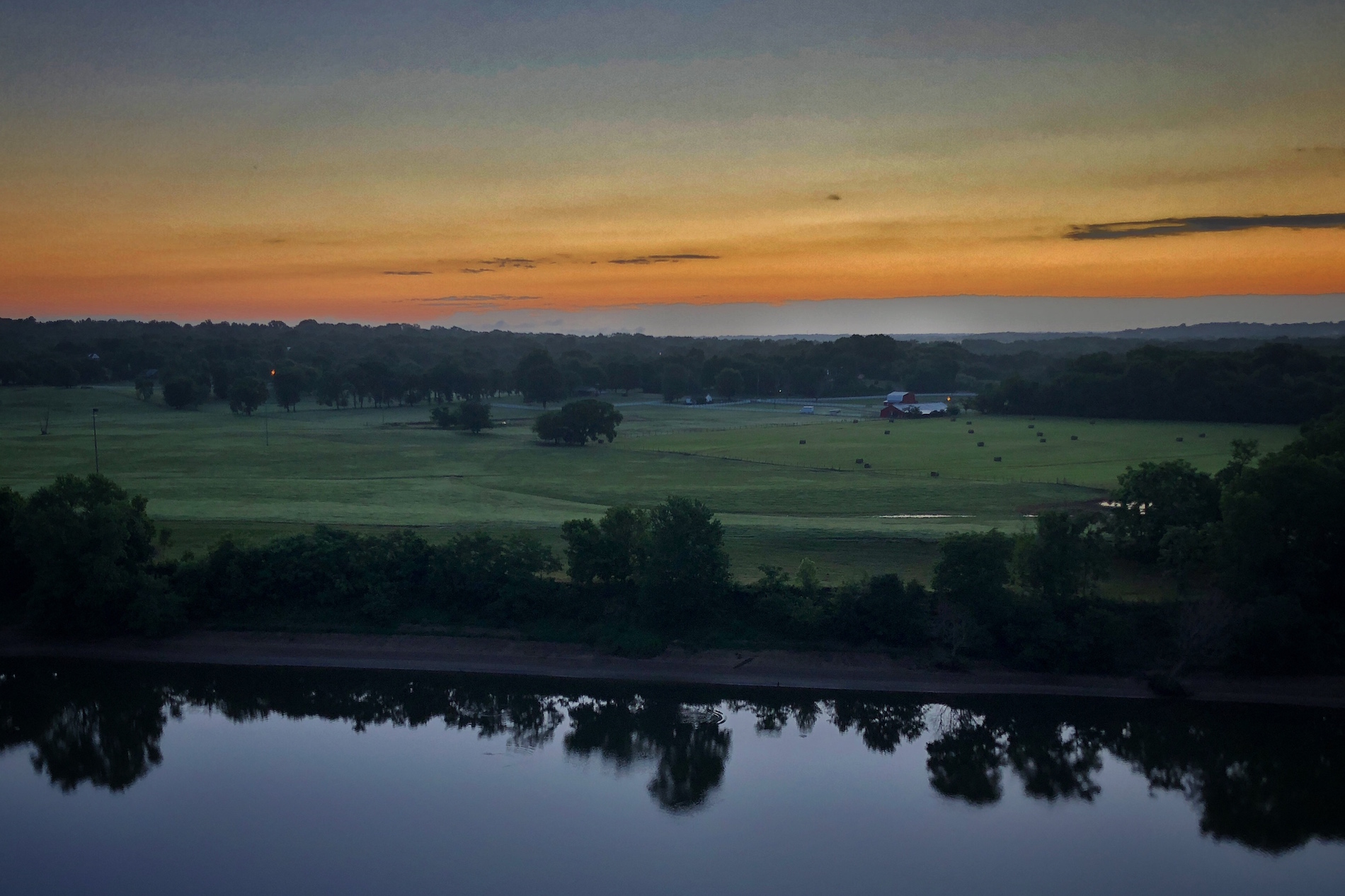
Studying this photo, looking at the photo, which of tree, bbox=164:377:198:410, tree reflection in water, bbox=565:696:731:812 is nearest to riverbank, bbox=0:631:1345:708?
tree reflection in water, bbox=565:696:731:812

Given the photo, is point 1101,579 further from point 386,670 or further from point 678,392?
point 678,392

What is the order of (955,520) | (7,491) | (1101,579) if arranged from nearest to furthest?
(1101,579)
(7,491)
(955,520)

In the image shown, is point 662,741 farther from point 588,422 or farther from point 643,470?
point 588,422

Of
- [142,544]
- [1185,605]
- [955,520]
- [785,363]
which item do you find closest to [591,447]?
[955,520]

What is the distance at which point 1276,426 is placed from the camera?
245ft

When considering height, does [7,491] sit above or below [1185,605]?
above

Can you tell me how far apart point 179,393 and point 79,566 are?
254ft

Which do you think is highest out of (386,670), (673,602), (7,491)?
(7,491)

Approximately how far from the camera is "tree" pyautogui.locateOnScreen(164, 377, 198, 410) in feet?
326

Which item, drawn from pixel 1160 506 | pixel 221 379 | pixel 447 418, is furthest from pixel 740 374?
pixel 1160 506

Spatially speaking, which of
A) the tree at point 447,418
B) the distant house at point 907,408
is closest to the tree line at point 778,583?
the tree at point 447,418

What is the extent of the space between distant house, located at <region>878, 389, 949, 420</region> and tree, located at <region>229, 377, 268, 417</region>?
62211 mm

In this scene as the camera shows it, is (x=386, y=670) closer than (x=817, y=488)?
Yes

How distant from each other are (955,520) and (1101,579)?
9.90 metres
